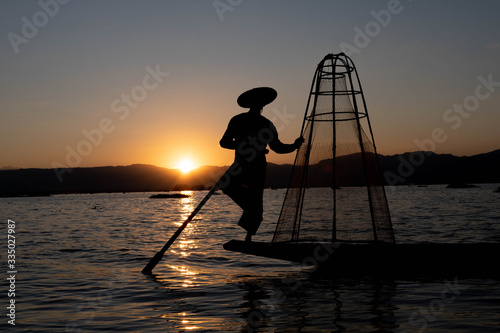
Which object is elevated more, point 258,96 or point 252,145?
point 258,96

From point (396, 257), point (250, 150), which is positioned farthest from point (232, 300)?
point (396, 257)

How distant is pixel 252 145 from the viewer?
28.8ft

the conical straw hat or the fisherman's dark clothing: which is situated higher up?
the conical straw hat

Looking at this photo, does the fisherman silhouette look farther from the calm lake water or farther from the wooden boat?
the calm lake water

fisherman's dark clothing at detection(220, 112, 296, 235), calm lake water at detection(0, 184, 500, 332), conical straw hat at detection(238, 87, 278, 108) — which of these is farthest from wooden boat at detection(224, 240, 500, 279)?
conical straw hat at detection(238, 87, 278, 108)

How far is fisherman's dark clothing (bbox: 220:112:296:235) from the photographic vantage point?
28.6 ft

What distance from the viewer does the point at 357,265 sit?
873 centimetres

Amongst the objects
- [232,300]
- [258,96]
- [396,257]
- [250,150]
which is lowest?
[232,300]

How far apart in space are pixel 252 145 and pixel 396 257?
321 cm

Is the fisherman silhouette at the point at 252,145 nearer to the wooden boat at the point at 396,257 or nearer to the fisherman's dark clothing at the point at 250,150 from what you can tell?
the fisherman's dark clothing at the point at 250,150

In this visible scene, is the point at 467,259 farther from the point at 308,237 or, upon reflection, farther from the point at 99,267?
the point at 99,267

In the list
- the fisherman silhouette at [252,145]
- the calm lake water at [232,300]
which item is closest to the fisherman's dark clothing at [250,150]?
the fisherman silhouette at [252,145]

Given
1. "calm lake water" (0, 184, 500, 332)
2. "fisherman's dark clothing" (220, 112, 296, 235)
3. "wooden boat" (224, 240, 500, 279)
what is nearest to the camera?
"calm lake water" (0, 184, 500, 332)

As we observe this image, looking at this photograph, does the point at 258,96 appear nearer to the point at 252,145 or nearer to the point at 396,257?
the point at 252,145
